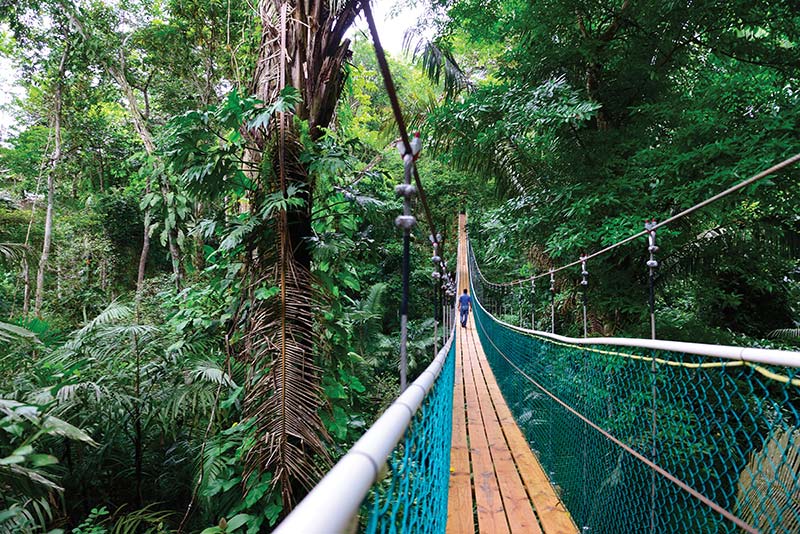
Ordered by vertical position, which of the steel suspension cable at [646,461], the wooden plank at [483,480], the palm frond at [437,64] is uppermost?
the palm frond at [437,64]

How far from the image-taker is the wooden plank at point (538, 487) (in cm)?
147

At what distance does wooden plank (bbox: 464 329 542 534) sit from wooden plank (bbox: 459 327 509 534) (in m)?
0.02

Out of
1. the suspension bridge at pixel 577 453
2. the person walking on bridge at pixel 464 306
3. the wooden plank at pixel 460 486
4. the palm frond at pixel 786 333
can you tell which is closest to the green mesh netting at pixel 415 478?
the suspension bridge at pixel 577 453

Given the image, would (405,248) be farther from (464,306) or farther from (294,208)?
(464,306)

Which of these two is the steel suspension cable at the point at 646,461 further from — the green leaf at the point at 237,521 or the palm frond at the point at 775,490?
the green leaf at the point at 237,521

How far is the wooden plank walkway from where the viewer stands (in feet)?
4.79

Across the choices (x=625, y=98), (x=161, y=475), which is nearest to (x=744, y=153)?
(x=625, y=98)

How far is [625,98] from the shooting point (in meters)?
3.76

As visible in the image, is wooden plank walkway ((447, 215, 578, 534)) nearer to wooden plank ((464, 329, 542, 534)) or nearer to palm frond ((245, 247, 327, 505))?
wooden plank ((464, 329, 542, 534))

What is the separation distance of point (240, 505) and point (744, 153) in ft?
10.4

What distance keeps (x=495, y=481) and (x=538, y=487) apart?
0.18 metres

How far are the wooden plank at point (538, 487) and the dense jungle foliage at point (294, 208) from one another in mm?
750

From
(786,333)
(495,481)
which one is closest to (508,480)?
(495,481)

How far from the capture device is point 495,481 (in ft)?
5.87
